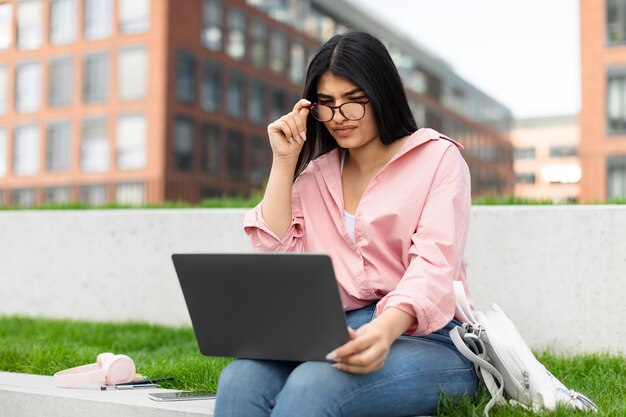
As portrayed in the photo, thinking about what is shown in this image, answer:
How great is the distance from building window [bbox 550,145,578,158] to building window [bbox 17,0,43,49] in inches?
1882

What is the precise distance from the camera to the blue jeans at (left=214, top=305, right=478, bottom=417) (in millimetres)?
1867

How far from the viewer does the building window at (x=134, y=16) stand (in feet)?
93.1

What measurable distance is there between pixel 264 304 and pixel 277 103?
3392cm

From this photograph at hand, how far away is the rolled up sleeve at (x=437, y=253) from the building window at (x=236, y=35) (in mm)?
30518

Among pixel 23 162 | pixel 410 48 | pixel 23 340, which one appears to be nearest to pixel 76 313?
pixel 23 340

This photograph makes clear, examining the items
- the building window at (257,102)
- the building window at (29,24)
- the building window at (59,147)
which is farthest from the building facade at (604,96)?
the building window at (29,24)

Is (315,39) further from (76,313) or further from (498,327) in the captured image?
(498,327)

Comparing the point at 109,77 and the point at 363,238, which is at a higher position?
the point at 109,77

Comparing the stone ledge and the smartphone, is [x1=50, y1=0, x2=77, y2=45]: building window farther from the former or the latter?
the smartphone

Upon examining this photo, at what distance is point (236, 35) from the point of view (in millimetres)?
32531

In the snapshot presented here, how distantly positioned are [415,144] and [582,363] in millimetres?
2079

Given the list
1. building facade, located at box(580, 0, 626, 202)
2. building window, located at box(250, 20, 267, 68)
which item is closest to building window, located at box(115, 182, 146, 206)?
building window, located at box(250, 20, 267, 68)

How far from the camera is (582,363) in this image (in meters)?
3.85

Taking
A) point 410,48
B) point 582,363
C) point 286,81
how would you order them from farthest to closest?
Result: 1. point 410,48
2. point 286,81
3. point 582,363
